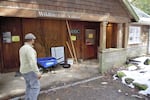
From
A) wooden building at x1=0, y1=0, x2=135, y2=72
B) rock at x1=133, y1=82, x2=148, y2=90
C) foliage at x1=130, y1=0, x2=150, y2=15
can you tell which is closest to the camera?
wooden building at x1=0, y1=0, x2=135, y2=72

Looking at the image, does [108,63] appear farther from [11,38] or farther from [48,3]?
[11,38]

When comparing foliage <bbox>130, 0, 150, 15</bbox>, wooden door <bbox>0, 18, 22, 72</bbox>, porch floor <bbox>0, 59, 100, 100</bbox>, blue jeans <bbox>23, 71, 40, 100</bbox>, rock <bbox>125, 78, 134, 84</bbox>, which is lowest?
rock <bbox>125, 78, 134, 84</bbox>

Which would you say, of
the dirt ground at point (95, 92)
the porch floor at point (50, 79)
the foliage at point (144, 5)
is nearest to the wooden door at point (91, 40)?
the porch floor at point (50, 79)

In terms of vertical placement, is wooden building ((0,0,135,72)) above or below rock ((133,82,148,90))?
above

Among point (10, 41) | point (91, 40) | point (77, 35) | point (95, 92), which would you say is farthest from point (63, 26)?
point (95, 92)

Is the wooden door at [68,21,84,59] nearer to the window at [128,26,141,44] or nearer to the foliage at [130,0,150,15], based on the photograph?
the window at [128,26,141,44]

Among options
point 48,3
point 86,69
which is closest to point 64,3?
point 48,3

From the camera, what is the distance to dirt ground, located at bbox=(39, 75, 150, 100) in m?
5.35

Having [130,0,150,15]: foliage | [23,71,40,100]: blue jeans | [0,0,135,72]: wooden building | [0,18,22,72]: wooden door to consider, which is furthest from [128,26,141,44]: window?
[130,0,150,15]: foliage

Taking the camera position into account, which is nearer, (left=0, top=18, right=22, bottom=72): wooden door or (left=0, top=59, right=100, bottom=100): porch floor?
(left=0, top=59, right=100, bottom=100): porch floor

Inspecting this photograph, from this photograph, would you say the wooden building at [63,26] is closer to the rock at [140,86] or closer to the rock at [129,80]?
the rock at [129,80]

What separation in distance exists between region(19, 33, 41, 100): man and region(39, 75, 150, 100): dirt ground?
969mm

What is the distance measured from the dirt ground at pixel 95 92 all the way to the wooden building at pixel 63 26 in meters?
1.62

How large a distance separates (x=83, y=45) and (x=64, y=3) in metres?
4.50
